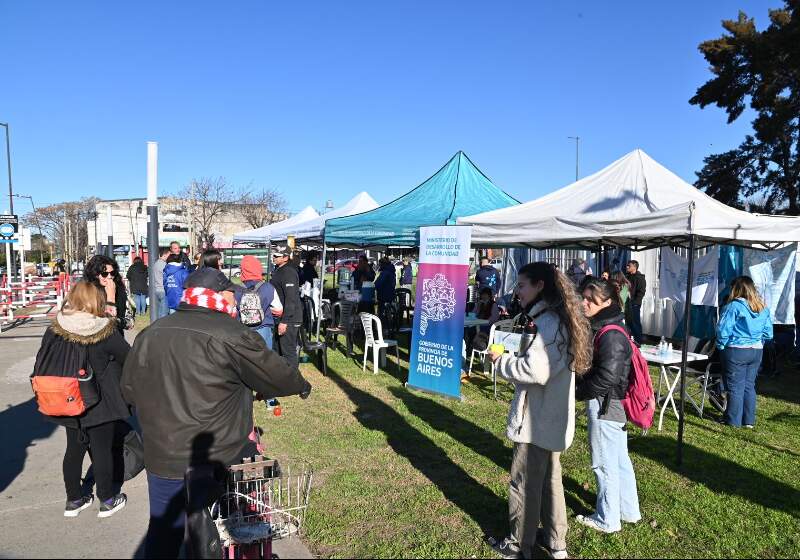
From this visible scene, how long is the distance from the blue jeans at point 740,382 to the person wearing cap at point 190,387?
17.9 feet

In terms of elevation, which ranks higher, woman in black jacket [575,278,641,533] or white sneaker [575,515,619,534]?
woman in black jacket [575,278,641,533]

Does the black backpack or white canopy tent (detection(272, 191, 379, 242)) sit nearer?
the black backpack

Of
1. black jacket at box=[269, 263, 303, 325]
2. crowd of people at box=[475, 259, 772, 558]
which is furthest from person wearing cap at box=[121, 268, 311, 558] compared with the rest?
black jacket at box=[269, 263, 303, 325]

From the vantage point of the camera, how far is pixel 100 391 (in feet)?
12.3

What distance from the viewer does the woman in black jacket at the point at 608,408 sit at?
3.55 meters

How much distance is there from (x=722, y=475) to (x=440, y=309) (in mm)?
3614

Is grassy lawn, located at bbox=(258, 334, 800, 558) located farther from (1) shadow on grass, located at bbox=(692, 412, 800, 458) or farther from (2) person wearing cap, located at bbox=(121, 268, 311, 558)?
(2) person wearing cap, located at bbox=(121, 268, 311, 558)

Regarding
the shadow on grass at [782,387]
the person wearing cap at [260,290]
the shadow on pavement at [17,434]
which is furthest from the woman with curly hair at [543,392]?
the shadow on grass at [782,387]

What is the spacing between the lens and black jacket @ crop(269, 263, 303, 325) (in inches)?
292

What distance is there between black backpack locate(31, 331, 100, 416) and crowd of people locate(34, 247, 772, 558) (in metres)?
0.03

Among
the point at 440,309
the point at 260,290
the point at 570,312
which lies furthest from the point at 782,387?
the point at 260,290

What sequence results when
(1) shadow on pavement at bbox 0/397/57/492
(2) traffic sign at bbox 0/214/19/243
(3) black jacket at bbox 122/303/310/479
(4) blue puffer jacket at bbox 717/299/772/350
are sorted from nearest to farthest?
(3) black jacket at bbox 122/303/310/479 < (1) shadow on pavement at bbox 0/397/57/492 < (4) blue puffer jacket at bbox 717/299/772/350 < (2) traffic sign at bbox 0/214/19/243

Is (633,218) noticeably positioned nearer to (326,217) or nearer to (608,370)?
(608,370)

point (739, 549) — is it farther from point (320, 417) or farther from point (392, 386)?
point (392, 386)
